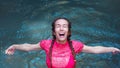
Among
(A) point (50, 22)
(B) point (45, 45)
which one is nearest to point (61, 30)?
(B) point (45, 45)

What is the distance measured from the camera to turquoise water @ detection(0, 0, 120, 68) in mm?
6677

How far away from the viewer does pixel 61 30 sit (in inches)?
156

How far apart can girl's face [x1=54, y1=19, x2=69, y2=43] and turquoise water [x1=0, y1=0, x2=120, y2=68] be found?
2.67 metres

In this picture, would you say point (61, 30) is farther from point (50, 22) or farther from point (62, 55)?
point (50, 22)

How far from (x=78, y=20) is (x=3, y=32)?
1611 millimetres

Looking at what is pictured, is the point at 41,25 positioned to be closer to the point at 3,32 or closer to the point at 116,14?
the point at 3,32

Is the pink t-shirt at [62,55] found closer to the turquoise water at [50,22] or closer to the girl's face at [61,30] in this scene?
the girl's face at [61,30]

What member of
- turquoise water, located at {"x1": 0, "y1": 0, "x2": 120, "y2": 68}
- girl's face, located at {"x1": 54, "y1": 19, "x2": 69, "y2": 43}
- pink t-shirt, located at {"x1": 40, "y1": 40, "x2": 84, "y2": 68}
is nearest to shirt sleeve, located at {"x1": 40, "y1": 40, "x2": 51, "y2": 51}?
pink t-shirt, located at {"x1": 40, "y1": 40, "x2": 84, "y2": 68}

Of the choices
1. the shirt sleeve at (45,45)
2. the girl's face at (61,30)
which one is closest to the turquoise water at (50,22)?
the shirt sleeve at (45,45)

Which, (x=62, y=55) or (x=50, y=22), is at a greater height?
(x=62, y=55)

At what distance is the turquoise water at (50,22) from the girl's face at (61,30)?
8.75ft

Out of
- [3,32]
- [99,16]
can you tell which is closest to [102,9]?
[99,16]

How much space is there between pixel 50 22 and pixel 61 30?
145 inches

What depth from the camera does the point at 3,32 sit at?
7438mm
